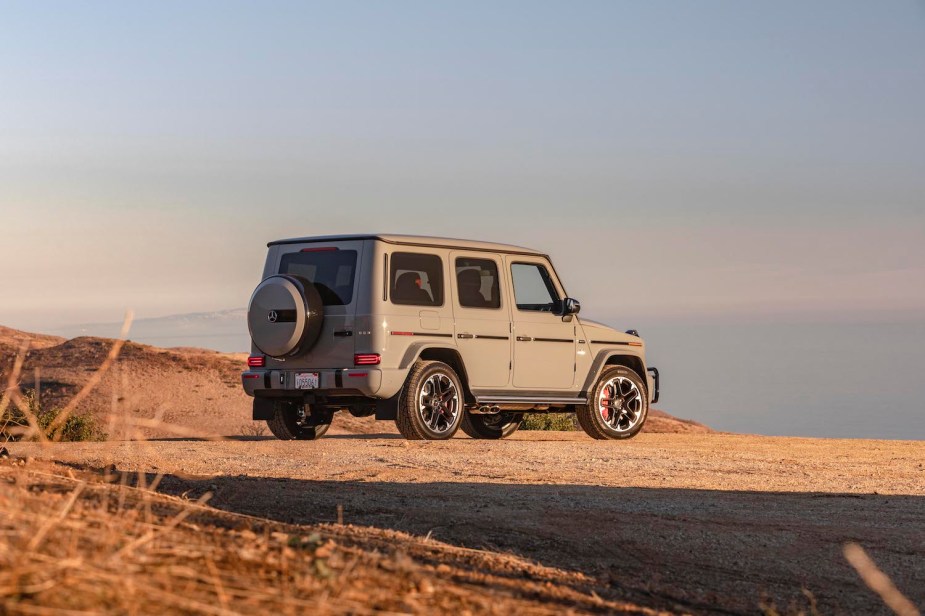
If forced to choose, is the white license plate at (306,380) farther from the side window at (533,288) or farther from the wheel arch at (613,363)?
the wheel arch at (613,363)

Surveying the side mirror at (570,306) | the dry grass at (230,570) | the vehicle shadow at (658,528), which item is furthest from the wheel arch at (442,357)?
the dry grass at (230,570)

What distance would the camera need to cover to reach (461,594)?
4.89 meters

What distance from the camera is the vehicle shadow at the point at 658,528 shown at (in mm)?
6359

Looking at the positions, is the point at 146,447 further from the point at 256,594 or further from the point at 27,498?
the point at 256,594

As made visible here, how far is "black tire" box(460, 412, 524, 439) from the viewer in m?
16.2

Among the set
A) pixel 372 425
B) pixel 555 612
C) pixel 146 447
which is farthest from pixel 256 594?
pixel 372 425

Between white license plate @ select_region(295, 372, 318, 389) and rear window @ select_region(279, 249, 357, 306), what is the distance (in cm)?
82

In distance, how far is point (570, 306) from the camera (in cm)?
1475

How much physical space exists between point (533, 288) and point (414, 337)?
2073 mm

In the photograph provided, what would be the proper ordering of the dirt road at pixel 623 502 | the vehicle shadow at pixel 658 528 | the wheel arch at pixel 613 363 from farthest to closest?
the wheel arch at pixel 613 363 < the dirt road at pixel 623 502 < the vehicle shadow at pixel 658 528

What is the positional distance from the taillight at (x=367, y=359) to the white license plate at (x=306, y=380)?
60 cm

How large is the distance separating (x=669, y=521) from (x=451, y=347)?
5870mm

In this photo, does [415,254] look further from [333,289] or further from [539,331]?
[539,331]

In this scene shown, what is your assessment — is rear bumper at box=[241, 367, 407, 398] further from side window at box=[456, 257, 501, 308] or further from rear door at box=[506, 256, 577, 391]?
rear door at box=[506, 256, 577, 391]
